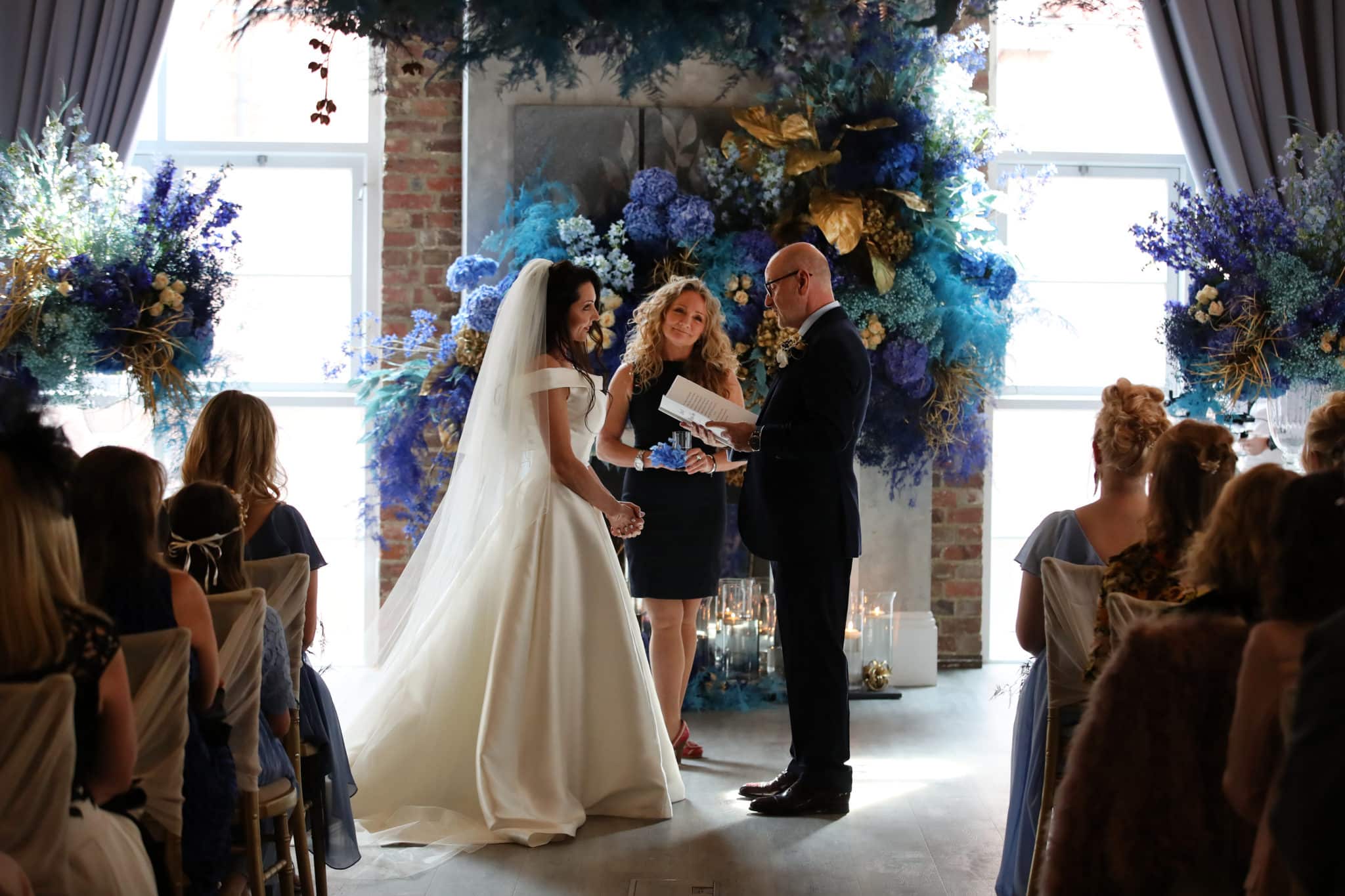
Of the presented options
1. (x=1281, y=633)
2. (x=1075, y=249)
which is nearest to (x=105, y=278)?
(x=1281, y=633)

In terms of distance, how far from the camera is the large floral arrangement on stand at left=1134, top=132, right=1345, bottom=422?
16.5 ft

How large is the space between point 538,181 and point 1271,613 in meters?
4.68

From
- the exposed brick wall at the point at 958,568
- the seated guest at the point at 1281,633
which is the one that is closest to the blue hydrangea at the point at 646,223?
the exposed brick wall at the point at 958,568

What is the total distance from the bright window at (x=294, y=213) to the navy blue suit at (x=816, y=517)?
3091 millimetres

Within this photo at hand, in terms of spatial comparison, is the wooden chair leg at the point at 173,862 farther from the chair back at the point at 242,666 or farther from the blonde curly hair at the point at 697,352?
the blonde curly hair at the point at 697,352

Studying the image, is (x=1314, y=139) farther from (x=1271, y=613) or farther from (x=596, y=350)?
(x=1271, y=613)

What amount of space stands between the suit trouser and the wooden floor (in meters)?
0.20

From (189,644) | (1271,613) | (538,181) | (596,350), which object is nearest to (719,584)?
(596,350)

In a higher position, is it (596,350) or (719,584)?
(596,350)

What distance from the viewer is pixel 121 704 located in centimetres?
213

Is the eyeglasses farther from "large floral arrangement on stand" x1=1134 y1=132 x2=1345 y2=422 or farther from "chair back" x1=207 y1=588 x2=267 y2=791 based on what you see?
"chair back" x1=207 y1=588 x2=267 y2=791

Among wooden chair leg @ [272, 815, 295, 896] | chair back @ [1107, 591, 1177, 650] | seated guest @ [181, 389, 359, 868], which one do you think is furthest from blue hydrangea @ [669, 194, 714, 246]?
chair back @ [1107, 591, 1177, 650]

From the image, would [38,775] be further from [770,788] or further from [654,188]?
[654,188]

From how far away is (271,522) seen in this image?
11.2 feet
